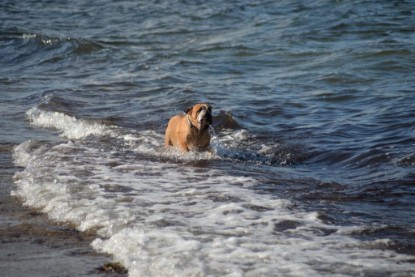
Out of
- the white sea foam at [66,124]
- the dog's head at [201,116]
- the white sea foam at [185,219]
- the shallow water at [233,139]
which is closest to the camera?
the white sea foam at [185,219]

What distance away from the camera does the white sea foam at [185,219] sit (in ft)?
16.4

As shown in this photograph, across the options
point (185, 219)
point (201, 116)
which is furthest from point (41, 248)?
point (201, 116)

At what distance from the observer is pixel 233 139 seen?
10.5m

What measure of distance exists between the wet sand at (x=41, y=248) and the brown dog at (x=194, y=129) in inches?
115

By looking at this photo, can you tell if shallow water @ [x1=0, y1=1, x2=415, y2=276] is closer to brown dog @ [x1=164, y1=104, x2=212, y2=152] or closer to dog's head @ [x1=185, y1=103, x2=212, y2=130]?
brown dog @ [x1=164, y1=104, x2=212, y2=152]

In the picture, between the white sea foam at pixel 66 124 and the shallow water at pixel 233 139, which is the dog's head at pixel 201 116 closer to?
the shallow water at pixel 233 139

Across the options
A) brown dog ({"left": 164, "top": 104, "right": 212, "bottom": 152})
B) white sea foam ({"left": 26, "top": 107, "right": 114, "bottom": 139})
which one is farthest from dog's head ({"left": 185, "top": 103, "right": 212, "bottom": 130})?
white sea foam ({"left": 26, "top": 107, "right": 114, "bottom": 139})

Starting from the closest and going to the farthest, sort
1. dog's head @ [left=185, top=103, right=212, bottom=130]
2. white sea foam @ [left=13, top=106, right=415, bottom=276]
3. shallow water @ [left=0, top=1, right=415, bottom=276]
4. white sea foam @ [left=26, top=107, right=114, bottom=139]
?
white sea foam @ [left=13, top=106, right=415, bottom=276] < shallow water @ [left=0, top=1, right=415, bottom=276] < dog's head @ [left=185, top=103, right=212, bottom=130] < white sea foam @ [left=26, top=107, right=114, bottom=139]

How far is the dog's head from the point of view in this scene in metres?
8.95

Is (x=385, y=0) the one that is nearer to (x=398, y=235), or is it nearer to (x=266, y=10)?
(x=266, y=10)

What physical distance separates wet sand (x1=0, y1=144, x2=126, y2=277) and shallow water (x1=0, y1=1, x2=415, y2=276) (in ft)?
0.49

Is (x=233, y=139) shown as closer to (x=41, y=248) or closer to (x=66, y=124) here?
(x=66, y=124)

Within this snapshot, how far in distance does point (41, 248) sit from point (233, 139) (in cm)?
533

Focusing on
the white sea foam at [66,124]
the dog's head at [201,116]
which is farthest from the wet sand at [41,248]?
the white sea foam at [66,124]
